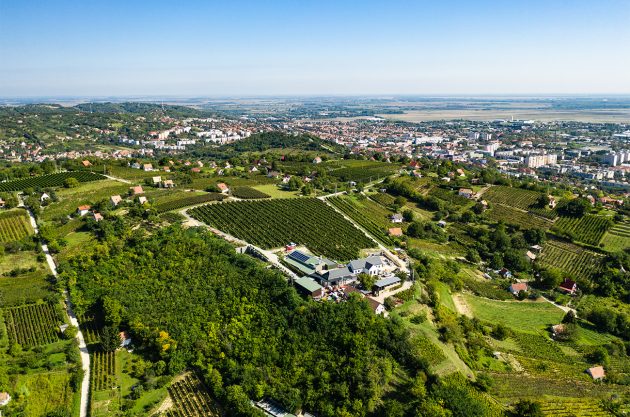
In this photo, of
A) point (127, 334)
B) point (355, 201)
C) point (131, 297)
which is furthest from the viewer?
point (355, 201)

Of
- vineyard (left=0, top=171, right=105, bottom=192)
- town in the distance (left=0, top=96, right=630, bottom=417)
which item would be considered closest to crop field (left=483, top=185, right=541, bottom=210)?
town in the distance (left=0, top=96, right=630, bottom=417)

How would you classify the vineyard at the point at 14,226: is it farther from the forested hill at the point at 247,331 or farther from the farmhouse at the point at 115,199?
the forested hill at the point at 247,331

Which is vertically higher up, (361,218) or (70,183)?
(70,183)

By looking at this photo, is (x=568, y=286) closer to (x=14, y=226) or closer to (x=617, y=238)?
(x=617, y=238)

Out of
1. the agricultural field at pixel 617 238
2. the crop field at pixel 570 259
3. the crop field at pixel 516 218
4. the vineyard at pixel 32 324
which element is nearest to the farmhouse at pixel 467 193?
the crop field at pixel 516 218

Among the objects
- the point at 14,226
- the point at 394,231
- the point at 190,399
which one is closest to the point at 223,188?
the point at 14,226

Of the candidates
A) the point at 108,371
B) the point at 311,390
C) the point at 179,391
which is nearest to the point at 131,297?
the point at 108,371

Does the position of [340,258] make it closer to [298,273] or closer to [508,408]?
[298,273]

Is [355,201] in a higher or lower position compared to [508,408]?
higher
